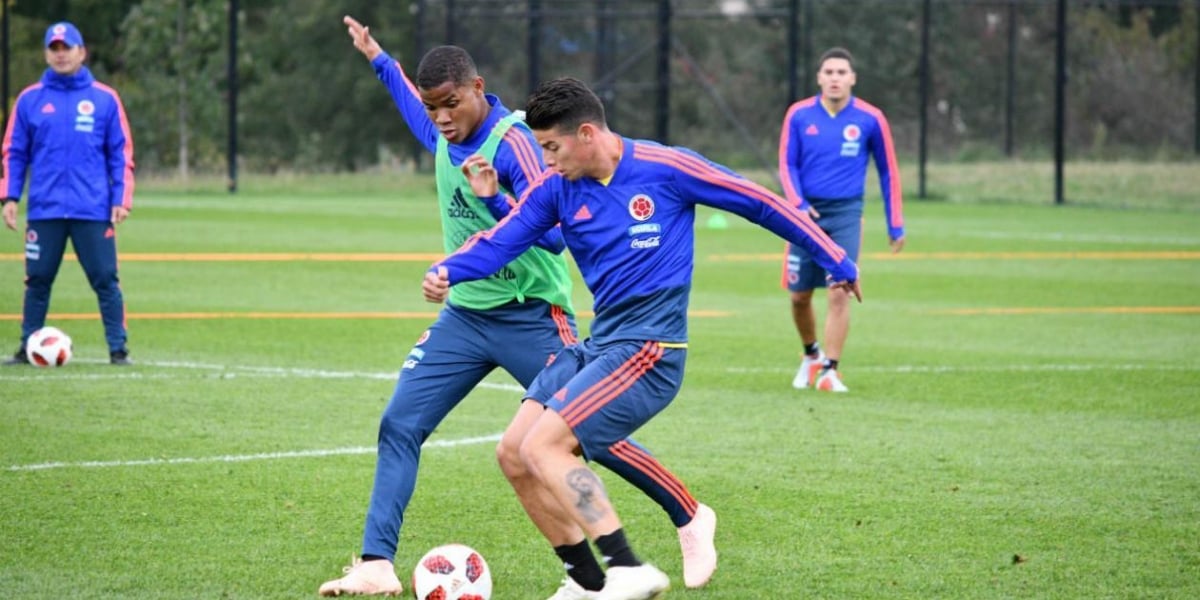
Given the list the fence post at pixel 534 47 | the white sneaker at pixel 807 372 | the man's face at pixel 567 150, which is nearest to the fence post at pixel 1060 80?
the fence post at pixel 534 47

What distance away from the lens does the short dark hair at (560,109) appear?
584 centimetres

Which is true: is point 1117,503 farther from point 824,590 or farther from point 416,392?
point 416,392

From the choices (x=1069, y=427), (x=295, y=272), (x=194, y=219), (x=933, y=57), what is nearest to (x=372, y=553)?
(x=1069, y=427)

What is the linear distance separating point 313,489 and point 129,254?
48.2ft

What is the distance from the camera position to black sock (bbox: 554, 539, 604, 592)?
6.00 metres

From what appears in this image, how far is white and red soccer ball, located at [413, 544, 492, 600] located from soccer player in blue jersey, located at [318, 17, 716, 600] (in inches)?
8.6

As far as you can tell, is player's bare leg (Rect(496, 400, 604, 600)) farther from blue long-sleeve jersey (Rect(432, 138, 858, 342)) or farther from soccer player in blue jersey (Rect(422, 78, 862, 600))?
blue long-sleeve jersey (Rect(432, 138, 858, 342))

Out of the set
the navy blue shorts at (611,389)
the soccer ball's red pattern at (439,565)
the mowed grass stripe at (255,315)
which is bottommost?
the mowed grass stripe at (255,315)

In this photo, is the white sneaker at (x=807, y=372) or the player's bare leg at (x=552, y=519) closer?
the player's bare leg at (x=552, y=519)

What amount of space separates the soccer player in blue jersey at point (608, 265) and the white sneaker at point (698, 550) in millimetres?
433

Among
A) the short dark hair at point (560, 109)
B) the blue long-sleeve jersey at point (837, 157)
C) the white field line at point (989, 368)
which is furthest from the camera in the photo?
the white field line at point (989, 368)

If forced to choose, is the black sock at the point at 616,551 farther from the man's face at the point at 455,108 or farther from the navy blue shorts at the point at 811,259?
the navy blue shorts at the point at 811,259

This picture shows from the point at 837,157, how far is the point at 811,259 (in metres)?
0.82

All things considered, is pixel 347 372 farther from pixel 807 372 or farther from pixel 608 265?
pixel 608 265
